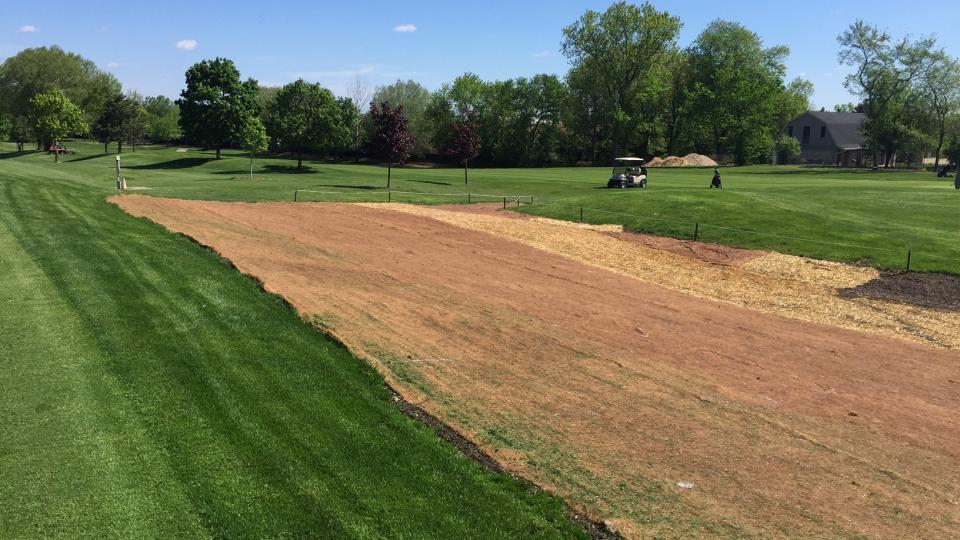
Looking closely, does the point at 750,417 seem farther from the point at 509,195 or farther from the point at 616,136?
the point at 616,136

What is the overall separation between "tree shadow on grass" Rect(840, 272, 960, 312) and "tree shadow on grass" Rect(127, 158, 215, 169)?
66.1 metres

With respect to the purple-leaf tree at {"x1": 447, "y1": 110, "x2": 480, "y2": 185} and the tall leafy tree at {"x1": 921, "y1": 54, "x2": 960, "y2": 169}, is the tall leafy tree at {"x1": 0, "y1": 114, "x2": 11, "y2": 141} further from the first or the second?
the tall leafy tree at {"x1": 921, "y1": 54, "x2": 960, "y2": 169}

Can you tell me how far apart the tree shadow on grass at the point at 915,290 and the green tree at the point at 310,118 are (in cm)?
6086

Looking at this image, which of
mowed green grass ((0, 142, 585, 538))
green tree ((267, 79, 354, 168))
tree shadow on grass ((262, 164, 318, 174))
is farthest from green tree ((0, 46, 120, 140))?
mowed green grass ((0, 142, 585, 538))

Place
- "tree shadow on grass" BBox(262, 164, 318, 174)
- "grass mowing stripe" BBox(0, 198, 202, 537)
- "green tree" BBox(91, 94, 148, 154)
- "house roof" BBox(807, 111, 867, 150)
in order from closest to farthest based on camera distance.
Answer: "grass mowing stripe" BBox(0, 198, 202, 537) → "tree shadow on grass" BBox(262, 164, 318, 174) → "green tree" BBox(91, 94, 148, 154) → "house roof" BBox(807, 111, 867, 150)

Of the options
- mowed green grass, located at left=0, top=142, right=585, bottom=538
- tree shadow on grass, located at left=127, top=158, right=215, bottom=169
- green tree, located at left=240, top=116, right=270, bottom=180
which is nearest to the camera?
Result: mowed green grass, located at left=0, top=142, right=585, bottom=538

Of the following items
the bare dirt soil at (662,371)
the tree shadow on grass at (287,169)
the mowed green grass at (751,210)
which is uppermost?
the tree shadow on grass at (287,169)

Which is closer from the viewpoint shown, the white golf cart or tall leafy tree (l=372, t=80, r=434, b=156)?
the white golf cart

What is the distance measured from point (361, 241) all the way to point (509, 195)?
27.5 meters

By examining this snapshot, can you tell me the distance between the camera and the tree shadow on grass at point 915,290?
62.4ft

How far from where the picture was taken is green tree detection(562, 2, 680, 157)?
102188mm

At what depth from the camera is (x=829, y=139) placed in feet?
347

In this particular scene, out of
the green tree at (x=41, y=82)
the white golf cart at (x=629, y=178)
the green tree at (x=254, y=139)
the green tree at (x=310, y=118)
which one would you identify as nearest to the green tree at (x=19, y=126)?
the green tree at (x=41, y=82)

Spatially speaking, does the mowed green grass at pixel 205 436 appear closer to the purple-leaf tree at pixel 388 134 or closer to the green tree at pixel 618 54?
the purple-leaf tree at pixel 388 134
